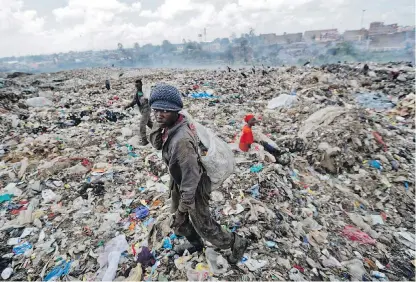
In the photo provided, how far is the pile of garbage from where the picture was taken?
2.34 metres

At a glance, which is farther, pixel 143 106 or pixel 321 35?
pixel 321 35

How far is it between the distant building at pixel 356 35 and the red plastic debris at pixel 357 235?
70773mm

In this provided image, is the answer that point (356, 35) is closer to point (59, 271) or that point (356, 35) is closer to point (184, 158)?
point (184, 158)

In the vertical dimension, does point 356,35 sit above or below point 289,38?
below

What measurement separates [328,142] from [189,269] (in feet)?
12.8

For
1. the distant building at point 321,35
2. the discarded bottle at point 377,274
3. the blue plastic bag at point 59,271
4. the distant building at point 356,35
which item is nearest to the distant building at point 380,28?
the distant building at point 356,35

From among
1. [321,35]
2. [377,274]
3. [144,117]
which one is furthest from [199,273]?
[321,35]

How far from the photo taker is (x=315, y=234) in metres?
2.88

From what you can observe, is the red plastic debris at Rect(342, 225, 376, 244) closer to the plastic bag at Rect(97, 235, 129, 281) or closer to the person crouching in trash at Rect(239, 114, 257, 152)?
the person crouching in trash at Rect(239, 114, 257, 152)

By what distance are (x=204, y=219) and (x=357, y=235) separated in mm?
2338

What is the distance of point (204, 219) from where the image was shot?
1.81 metres

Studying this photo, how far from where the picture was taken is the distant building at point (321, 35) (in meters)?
69.2

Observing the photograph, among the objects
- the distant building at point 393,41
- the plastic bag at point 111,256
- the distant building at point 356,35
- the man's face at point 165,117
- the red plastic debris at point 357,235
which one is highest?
the distant building at point 356,35

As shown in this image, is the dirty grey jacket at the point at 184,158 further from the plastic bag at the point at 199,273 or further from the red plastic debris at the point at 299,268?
the red plastic debris at the point at 299,268
